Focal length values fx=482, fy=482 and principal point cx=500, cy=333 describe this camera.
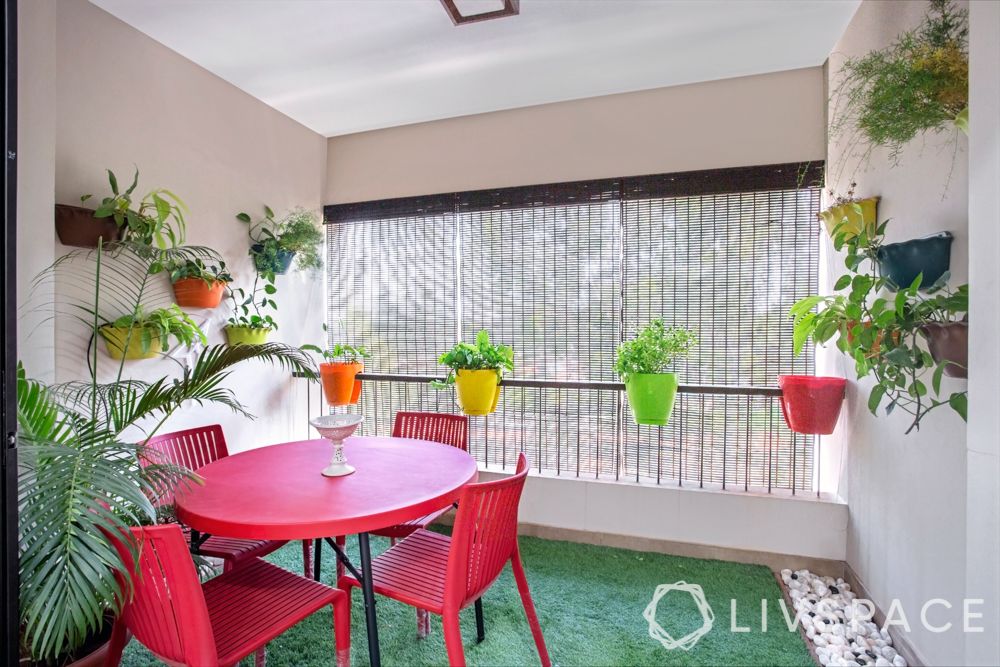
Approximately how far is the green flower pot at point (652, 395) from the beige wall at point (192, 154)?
244 centimetres

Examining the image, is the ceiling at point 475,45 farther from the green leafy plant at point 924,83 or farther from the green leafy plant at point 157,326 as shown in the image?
the green leafy plant at point 157,326

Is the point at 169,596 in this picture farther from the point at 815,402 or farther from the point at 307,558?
the point at 815,402

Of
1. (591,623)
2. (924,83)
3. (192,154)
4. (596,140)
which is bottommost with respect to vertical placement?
(591,623)

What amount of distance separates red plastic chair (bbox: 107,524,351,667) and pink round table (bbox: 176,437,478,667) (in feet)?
0.61

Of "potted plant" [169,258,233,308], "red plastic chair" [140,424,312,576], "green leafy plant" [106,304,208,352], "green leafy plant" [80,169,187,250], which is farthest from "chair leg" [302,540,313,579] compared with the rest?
"green leafy plant" [80,169,187,250]

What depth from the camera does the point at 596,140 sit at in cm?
320

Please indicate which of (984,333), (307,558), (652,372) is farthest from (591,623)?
(984,333)

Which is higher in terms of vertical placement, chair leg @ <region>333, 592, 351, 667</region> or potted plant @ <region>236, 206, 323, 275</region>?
potted plant @ <region>236, 206, 323, 275</region>

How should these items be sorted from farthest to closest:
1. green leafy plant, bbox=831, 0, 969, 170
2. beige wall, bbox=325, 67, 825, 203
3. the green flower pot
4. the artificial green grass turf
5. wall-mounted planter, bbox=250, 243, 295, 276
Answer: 1. wall-mounted planter, bbox=250, 243, 295, 276
2. beige wall, bbox=325, 67, 825, 203
3. the green flower pot
4. the artificial green grass turf
5. green leafy plant, bbox=831, 0, 969, 170

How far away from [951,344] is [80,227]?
3.22 metres

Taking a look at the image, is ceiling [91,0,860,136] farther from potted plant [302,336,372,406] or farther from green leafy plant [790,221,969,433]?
potted plant [302,336,372,406]

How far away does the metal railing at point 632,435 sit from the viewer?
2873 millimetres

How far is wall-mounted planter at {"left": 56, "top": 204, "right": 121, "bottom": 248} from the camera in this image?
2.08 m

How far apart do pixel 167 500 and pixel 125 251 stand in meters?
1.34
